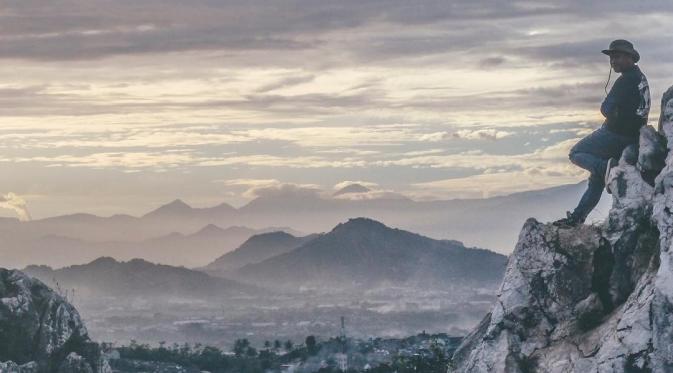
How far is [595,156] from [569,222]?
272 centimetres

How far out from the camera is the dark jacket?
4500 centimetres

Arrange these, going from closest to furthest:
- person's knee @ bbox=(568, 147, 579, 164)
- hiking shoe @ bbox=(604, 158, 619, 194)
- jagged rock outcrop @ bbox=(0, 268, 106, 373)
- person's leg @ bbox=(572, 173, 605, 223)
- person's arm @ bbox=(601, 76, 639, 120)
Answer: hiking shoe @ bbox=(604, 158, 619, 194) < person's arm @ bbox=(601, 76, 639, 120) < person's leg @ bbox=(572, 173, 605, 223) < person's knee @ bbox=(568, 147, 579, 164) < jagged rock outcrop @ bbox=(0, 268, 106, 373)

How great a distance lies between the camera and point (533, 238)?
43.4 metres

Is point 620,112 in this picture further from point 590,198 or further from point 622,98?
point 590,198

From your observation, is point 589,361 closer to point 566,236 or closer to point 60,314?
point 566,236

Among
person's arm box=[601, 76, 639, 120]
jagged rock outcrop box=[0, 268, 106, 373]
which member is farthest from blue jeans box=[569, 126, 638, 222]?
jagged rock outcrop box=[0, 268, 106, 373]

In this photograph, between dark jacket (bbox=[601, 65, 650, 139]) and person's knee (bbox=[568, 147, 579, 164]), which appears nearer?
dark jacket (bbox=[601, 65, 650, 139])

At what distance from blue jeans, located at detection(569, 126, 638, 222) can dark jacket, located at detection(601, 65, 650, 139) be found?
0.46m

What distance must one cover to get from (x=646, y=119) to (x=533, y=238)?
5677 mm

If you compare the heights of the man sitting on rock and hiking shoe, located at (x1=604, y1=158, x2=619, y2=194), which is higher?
the man sitting on rock

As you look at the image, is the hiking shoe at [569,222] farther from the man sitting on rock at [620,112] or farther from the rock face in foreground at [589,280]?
the rock face in foreground at [589,280]

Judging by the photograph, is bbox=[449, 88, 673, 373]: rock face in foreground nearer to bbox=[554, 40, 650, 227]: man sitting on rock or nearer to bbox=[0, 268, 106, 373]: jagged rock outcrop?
bbox=[554, 40, 650, 227]: man sitting on rock

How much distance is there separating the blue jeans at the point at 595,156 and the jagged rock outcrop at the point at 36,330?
243 feet

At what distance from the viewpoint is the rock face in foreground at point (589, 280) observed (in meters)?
39.4
